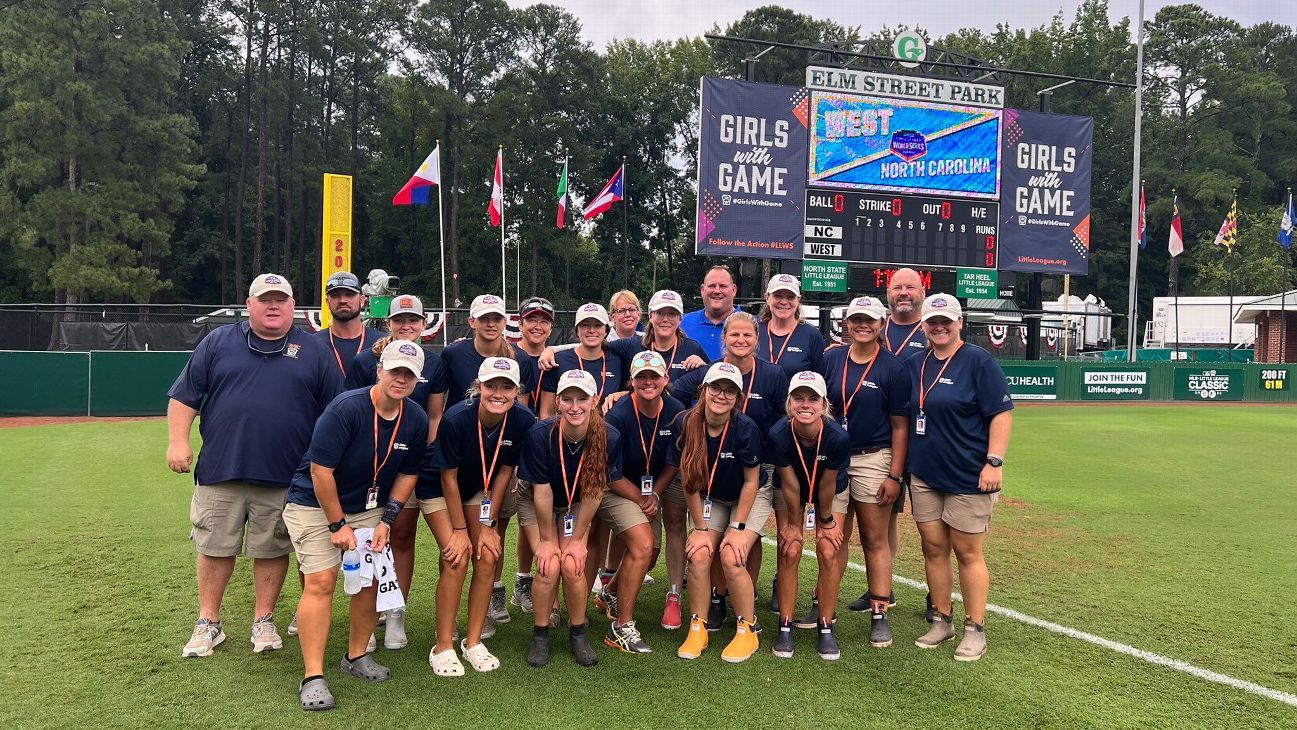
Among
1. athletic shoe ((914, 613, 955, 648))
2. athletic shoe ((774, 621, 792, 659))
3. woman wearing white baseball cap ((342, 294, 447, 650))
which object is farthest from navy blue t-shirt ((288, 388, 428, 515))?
athletic shoe ((914, 613, 955, 648))

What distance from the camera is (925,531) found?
5.12 meters

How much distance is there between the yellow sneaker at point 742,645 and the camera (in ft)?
15.9

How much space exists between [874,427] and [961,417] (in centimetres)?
50

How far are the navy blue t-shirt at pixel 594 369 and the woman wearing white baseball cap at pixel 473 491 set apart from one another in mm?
869

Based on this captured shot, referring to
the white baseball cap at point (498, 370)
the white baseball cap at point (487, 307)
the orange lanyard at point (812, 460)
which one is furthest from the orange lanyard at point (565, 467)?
the orange lanyard at point (812, 460)

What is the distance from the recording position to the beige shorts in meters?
5.23

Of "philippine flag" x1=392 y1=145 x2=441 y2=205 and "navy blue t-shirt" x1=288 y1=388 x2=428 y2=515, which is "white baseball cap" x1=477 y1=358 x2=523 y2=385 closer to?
"navy blue t-shirt" x1=288 y1=388 x2=428 y2=515

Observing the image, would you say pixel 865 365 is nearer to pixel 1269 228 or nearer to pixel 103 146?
pixel 103 146

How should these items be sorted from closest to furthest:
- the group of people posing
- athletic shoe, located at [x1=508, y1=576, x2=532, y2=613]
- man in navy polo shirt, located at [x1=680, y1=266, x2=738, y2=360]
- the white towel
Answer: the white towel
the group of people posing
athletic shoe, located at [x1=508, y1=576, x2=532, y2=613]
man in navy polo shirt, located at [x1=680, y1=266, x2=738, y2=360]

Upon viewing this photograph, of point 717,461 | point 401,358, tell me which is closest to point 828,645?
point 717,461

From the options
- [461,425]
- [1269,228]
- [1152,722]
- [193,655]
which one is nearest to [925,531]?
[1152,722]

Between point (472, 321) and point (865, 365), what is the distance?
2409mm

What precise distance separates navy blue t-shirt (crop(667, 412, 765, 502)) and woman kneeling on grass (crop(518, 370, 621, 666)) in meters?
0.38

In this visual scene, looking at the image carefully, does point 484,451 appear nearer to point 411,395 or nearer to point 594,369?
point 411,395
